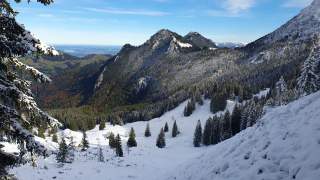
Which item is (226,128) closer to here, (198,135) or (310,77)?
(198,135)

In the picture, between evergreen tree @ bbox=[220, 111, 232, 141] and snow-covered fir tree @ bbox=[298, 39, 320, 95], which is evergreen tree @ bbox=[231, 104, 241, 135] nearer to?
evergreen tree @ bbox=[220, 111, 232, 141]

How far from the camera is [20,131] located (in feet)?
38.7

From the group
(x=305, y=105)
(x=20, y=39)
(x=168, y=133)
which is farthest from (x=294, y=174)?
(x=168, y=133)

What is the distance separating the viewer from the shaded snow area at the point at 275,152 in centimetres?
1780

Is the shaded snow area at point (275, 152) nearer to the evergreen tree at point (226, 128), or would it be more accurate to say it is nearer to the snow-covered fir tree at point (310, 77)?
the snow-covered fir tree at point (310, 77)

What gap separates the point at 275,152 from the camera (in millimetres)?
20156

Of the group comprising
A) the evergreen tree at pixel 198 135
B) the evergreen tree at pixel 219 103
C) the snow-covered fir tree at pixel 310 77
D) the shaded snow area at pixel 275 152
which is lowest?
the evergreen tree at pixel 198 135

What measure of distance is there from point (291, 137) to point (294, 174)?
3.51 m

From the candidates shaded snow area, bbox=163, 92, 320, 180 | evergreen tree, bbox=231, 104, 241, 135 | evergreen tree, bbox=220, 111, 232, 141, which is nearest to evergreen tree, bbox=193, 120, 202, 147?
evergreen tree, bbox=220, 111, 232, 141

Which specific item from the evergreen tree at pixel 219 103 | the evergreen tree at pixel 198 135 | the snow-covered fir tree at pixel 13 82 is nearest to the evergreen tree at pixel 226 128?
the evergreen tree at pixel 198 135

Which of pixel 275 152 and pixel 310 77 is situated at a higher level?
pixel 310 77

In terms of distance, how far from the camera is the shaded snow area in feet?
58.4

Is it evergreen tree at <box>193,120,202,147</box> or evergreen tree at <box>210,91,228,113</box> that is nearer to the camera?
evergreen tree at <box>193,120,202,147</box>

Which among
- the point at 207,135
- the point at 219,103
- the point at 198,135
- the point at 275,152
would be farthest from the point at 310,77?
the point at 219,103
